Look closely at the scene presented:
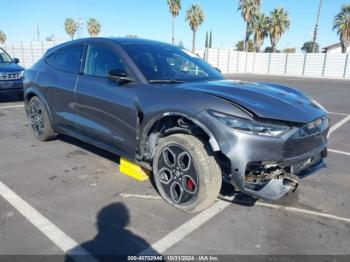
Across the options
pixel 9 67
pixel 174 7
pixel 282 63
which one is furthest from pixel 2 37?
pixel 9 67

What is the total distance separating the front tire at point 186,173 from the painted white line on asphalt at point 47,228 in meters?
1.10

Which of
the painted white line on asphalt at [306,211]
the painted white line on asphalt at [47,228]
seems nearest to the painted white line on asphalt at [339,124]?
the painted white line on asphalt at [306,211]

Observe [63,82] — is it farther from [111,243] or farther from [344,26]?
[344,26]

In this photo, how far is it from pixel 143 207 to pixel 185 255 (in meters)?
0.91

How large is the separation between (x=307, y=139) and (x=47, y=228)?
257cm

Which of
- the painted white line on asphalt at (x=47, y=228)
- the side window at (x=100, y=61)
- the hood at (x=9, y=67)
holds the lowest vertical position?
the painted white line on asphalt at (x=47, y=228)

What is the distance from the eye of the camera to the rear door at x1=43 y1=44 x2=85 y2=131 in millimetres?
4621

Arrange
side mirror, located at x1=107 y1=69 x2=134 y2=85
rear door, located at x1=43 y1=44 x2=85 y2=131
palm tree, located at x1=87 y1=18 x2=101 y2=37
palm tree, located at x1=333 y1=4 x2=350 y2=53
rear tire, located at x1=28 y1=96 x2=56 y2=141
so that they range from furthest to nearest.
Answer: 1. palm tree, located at x1=87 y1=18 x2=101 y2=37
2. palm tree, located at x1=333 y1=4 x2=350 y2=53
3. rear tire, located at x1=28 y1=96 x2=56 y2=141
4. rear door, located at x1=43 y1=44 x2=85 y2=131
5. side mirror, located at x1=107 y1=69 x2=134 y2=85

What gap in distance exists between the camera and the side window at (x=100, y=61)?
401cm

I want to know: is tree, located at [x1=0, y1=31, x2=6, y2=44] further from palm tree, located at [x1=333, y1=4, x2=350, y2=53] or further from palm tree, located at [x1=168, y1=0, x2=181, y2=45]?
palm tree, located at [x1=333, y1=4, x2=350, y2=53]

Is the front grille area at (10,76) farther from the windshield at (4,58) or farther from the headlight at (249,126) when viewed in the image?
the headlight at (249,126)

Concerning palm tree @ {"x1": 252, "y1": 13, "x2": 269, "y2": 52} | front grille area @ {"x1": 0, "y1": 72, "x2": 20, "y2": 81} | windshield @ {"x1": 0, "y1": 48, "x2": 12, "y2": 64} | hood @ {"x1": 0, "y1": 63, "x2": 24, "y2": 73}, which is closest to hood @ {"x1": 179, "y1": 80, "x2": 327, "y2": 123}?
front grille area @ {"x1": 0, "y1": 72, "x2": 20, "y2": 81}

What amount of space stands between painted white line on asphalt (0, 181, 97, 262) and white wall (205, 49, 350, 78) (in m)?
33.8

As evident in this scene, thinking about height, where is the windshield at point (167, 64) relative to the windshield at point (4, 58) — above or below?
above
